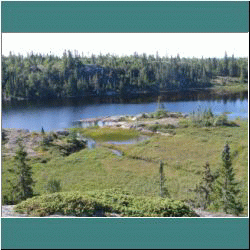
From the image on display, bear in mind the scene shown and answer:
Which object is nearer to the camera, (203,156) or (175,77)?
(203,156)

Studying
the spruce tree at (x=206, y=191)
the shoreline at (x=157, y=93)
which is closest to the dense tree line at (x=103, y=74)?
the shoreline at (x=157, y=93)

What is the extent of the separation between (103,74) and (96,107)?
1055 centimetres

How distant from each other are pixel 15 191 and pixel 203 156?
12591 millimetres

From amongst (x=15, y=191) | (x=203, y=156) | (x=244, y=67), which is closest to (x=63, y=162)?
(x=15, y=191)

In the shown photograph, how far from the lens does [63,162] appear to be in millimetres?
21031

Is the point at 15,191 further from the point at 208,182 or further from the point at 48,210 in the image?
the point at 208,182

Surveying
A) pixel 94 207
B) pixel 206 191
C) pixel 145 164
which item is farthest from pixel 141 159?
pixel 94 207

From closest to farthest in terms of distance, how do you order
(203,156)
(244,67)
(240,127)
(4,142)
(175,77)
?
(4,142)
(203,156)
(240,127)
(175,77)
(244,67)

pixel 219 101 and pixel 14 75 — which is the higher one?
pixel 14 75

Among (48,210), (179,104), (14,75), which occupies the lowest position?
(48,210)

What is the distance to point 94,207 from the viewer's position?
839 centimetres

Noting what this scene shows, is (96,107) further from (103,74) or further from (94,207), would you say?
(94,207)

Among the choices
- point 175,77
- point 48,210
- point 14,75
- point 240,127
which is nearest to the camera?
point 48,210

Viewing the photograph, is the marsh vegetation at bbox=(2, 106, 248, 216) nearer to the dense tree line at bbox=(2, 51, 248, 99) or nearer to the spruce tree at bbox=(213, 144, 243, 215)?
the spruce tree at bbox=(213, 144, 243, 215)
